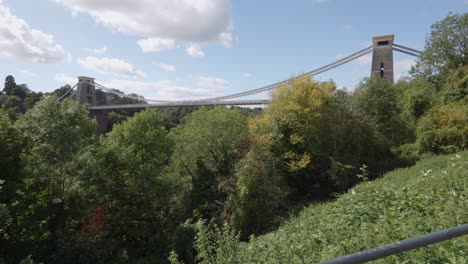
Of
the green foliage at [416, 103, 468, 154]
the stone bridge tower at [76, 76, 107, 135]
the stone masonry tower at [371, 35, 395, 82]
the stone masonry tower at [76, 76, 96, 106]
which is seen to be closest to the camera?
the green foliage at [416, 103, 468, 154]

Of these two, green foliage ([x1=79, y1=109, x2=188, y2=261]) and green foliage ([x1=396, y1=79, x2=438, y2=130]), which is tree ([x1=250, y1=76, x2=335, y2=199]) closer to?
green foliage ([x1=79, y1=109, x2=188, y2=261])

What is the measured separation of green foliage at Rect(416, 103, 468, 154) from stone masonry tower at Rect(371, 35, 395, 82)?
38.0 feet

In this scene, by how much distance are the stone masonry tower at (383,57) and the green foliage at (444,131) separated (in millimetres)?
11587

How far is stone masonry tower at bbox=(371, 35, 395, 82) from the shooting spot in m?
27.4

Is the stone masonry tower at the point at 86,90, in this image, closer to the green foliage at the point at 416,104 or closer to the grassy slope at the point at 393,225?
the green foliage at the point at 416,104

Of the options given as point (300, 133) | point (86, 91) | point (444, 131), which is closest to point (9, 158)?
point (300, 133)

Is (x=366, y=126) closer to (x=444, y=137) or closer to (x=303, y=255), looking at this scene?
(x=444, y=137)

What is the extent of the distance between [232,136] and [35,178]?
31.8ft

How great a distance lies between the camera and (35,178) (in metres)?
11.4

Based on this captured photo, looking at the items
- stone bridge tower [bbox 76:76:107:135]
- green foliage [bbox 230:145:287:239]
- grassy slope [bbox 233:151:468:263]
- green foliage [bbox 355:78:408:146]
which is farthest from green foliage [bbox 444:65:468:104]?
stone bridge tower [bbox 76:76:107:135]

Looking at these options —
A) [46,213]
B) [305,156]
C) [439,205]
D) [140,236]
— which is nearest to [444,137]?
[305,156]

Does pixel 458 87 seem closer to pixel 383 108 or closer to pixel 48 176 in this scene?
pixel 383 108

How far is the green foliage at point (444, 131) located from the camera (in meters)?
14.9

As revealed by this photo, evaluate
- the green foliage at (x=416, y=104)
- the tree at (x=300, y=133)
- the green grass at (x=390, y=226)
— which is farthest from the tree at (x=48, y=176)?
the green foliage at (x=416, y=104)
